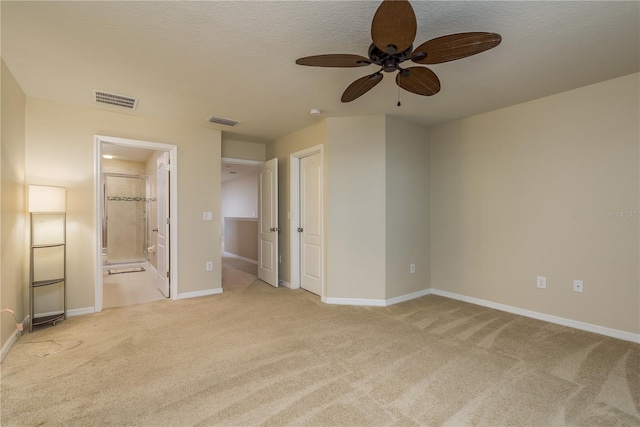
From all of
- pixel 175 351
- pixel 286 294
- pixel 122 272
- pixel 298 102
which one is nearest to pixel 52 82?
pixel 298 102

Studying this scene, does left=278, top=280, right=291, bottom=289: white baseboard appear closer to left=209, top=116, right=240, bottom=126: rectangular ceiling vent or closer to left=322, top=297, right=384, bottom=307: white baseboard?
left=322, top=297, right=384, bottom=307: white baseboard

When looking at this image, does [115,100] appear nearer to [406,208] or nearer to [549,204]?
[406,208]

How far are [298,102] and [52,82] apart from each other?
2.34 meters

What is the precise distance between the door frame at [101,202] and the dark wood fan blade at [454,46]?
3362mm

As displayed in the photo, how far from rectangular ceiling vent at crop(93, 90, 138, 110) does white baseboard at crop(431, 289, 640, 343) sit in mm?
4577

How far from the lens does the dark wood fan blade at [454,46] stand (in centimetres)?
157

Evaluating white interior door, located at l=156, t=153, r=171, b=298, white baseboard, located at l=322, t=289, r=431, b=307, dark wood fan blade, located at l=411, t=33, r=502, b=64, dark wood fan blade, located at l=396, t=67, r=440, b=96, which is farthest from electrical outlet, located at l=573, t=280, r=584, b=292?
white interior door, located at l=156, t=153, r=171, b=298

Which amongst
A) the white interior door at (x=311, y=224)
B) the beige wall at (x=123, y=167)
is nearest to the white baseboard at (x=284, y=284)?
the white interior door at (x=311, y=224)

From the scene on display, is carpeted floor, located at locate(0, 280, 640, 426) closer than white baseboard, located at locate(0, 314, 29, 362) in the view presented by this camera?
Yes

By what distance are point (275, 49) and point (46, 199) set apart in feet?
8.92

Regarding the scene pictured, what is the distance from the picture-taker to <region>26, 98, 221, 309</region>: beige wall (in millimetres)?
3189

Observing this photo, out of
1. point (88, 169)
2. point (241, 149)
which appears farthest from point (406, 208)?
point (88, 169)

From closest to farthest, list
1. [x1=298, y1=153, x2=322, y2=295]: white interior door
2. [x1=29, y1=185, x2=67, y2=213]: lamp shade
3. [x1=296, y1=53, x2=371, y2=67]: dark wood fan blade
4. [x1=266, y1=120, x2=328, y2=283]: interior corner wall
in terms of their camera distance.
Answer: [x1=296, y1=53, x2=371, y2=67]: dark wood fan blade
[x1=29, y1=185, x2=67, y2=213]: lamp shade
[x1=298, y1=153, x2=322, y2=295]: white interior door
[x1=266, y1=120, x2=328, y2=283]: interior corner wall

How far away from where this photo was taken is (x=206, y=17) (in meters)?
1.87
